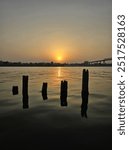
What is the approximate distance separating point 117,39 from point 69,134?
15.5 feet

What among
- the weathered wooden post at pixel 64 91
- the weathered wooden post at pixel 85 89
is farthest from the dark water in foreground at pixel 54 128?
the weathered wooden post at pixel 64 91

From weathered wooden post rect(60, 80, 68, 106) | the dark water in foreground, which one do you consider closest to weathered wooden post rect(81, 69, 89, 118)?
the dark water in foreground

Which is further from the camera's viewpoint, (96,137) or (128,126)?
(96,137)

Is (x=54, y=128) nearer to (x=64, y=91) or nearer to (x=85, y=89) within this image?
(x=85, y=89)

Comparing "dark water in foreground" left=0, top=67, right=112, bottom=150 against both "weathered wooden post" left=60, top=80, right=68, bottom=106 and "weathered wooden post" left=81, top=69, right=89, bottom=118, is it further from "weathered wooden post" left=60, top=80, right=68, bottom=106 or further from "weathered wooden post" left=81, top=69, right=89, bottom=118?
"weathered wooden post" left=60, top=80, right=68, bottom=106

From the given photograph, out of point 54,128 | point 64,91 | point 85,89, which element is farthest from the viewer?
point 64,91

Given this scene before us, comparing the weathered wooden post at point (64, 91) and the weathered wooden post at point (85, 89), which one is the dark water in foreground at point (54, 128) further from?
the weathered wooden post at point (64, 91)

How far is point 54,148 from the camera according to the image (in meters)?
7.47

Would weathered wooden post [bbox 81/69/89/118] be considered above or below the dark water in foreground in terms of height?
above

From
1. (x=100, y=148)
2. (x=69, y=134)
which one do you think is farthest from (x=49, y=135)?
(x=100, y=148)

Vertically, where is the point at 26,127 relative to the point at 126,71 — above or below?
below

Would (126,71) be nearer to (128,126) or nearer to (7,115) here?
(128,126)

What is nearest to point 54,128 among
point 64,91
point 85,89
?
point 85,89

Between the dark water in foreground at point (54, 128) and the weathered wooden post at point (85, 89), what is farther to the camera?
the weathered wooden post at point (85, 89)
